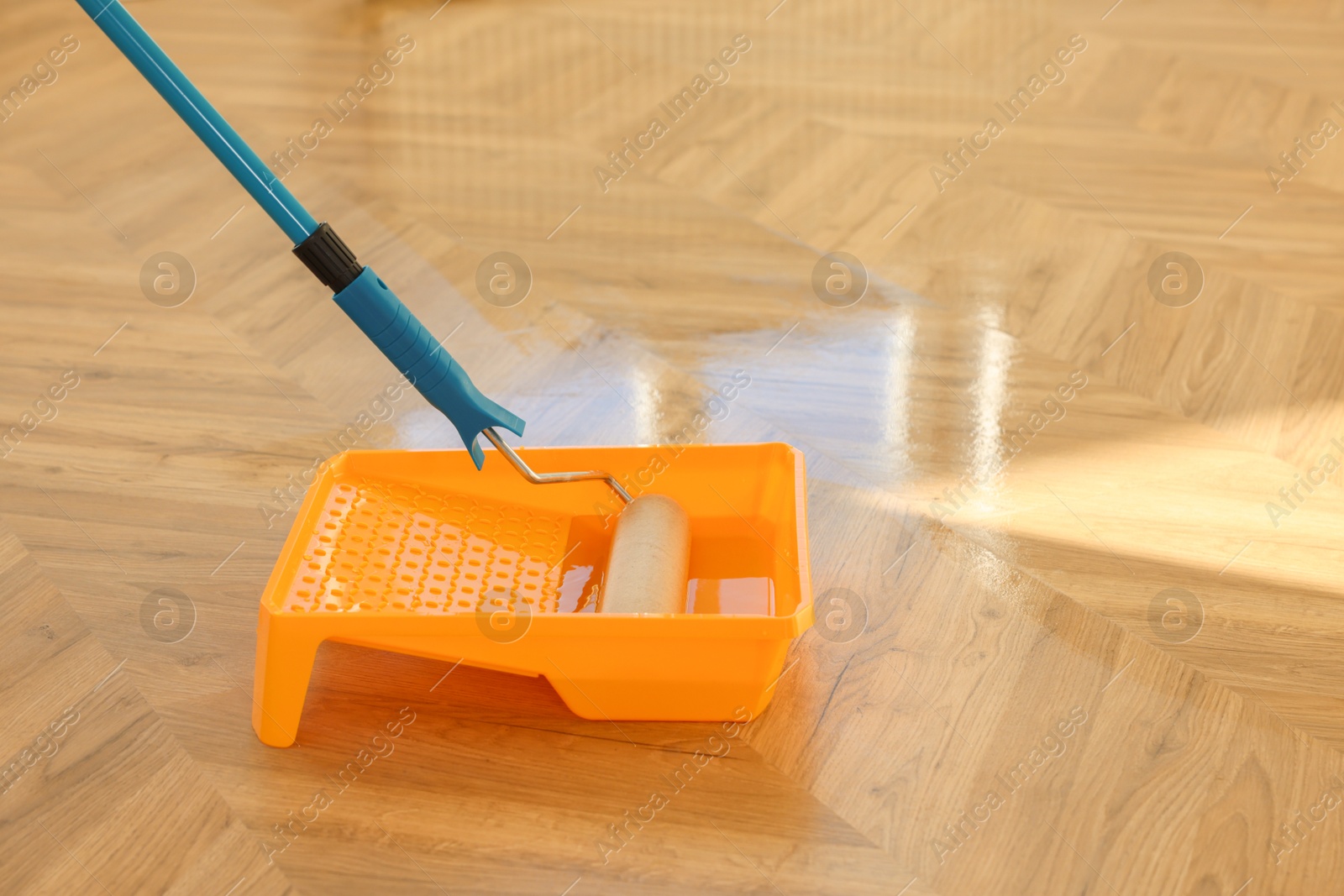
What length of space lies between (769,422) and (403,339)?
0.60 meters

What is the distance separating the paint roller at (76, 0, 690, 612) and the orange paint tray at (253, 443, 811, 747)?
0.14 feet

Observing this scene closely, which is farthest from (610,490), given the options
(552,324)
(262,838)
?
(552,324)

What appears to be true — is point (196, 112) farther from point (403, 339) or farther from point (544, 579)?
point (544, 579)

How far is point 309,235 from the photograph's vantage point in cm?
89

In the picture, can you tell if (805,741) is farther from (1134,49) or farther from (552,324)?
(1134,49)

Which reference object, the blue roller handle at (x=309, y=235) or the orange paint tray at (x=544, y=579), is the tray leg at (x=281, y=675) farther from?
the blue roller handle at (x=309, y=235)

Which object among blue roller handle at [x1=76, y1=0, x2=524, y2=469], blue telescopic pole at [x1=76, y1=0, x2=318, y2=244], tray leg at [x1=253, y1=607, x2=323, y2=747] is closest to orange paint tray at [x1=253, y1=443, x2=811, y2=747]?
tray leg at [x1=253, y1=607, x2=323, y2=747]

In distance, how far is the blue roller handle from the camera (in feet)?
2.71

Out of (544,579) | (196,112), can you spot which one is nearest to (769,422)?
(544,579)

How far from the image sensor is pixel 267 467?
53.5 inches

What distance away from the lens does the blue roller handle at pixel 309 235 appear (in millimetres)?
826

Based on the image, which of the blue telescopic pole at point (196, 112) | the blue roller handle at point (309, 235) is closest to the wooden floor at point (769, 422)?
the blue roller handle at point (309, 235)

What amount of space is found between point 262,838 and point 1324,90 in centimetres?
231

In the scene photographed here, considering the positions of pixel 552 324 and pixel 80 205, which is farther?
pixel 80 205
